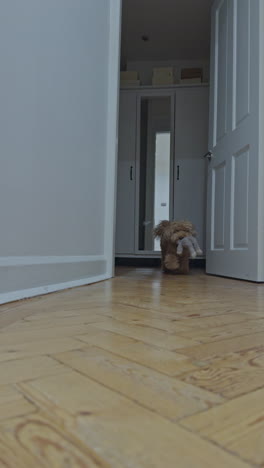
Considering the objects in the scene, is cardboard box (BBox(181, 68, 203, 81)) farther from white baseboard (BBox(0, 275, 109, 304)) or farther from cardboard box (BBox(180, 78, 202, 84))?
white baseboard (BBox(0, 275, 109, 304))

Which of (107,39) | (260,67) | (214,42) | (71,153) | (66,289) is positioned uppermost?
(214,42)

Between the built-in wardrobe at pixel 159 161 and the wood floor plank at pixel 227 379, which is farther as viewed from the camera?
the built-in wardrobe at pixel 159 161

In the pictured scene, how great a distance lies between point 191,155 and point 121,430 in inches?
132

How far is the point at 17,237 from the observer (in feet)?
3.24

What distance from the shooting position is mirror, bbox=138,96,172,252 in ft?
11.0

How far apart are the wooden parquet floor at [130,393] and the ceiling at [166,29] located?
3057 millimetres

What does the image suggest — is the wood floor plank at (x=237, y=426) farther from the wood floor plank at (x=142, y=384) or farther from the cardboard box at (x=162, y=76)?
the cardboard box at (x=162, y=76)

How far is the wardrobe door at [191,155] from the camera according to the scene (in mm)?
3408

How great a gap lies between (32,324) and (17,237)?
13.9 inches

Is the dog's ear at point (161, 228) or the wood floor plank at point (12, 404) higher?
the dog's ear at point (161, 228)

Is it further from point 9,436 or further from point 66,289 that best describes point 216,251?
point 9,436

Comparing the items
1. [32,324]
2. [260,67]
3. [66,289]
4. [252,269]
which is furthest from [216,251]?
[32,324]

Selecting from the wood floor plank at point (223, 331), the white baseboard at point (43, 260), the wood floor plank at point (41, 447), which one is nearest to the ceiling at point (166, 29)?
the white baseboard at point (43, 260)

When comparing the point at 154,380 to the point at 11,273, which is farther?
the point at 11,273
